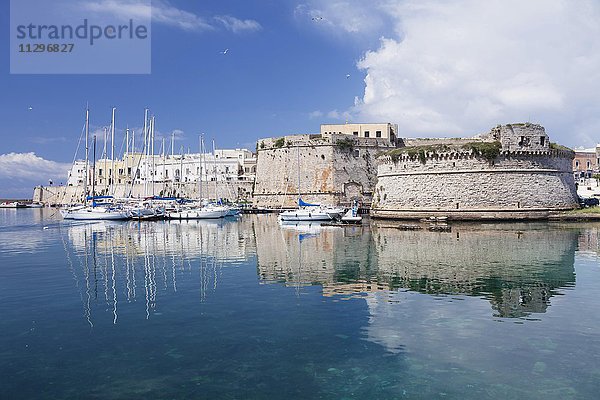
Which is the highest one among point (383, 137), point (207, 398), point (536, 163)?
point (383, 137)

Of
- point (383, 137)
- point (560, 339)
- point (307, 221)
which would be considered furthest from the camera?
point (383, 137)

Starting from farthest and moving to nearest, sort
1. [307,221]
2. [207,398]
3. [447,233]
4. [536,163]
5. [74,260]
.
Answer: [307,221], [536,163], [447,233], [74,260], [207,398]

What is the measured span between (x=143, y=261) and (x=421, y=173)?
63.1 ft

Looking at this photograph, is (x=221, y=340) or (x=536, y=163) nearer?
(x=221, y=340)

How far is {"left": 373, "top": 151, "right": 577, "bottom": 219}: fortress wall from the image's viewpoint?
2773cm

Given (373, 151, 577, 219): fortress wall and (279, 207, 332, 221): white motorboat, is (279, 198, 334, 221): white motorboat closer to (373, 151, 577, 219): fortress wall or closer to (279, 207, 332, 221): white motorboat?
(279, 207, 332, 221): white motorboat

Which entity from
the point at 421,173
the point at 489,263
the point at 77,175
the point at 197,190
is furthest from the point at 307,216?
the point at 77,175

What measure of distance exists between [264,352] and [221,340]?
0.85 metres

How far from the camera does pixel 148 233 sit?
2442 cm

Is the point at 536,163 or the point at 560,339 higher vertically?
the point at 536,163

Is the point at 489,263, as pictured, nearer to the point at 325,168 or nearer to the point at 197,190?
the point at 325,168

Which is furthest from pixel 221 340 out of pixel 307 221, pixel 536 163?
pixel 536 163

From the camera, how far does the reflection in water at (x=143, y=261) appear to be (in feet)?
34.2

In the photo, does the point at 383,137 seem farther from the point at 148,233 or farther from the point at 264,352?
the point at 264,352
